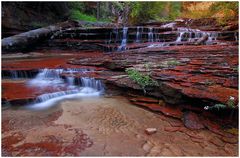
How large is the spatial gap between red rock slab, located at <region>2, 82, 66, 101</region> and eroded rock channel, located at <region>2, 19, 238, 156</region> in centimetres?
2

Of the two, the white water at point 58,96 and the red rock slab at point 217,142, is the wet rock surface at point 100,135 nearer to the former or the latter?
the red rock slab at point 217,142

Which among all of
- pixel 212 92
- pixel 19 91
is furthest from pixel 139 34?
pixel 212 92

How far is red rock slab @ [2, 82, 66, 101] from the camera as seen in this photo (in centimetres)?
534

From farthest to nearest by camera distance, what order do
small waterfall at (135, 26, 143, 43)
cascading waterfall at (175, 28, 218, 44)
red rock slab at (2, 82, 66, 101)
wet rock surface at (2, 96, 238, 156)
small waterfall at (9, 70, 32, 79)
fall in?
small waterfall at (135, 26, 143, 43) → cascading waterfall at (175, 28, 218, 44) → small waterfall at (9, 70, 32, 79) → red rock slab at (2, 82, 66, 101) → wet rock surface at (2, 96, 238, 156)

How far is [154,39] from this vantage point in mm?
12734

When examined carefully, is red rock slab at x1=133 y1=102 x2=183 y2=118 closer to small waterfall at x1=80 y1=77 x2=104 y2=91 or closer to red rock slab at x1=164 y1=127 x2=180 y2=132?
red rock slab at x1=164 y1=127 x2=180 y2=132

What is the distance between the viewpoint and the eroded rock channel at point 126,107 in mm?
3647

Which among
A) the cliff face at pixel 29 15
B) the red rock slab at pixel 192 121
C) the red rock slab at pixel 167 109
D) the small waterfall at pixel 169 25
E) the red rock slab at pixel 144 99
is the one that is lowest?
the red rock slab at pixel 192 121

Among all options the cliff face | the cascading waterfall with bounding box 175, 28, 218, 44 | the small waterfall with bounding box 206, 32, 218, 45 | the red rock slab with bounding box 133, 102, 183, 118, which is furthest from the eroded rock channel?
the cliff face

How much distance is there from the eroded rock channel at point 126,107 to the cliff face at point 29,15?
6840mm

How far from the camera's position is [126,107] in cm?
512

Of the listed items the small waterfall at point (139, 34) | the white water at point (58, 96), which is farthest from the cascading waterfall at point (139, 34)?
the white water at point (58, 96)

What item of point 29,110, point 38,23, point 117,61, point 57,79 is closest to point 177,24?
point 38,23

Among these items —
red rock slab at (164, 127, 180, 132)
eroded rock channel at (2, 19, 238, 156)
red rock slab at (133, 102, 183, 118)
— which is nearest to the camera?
eroded rock channel at (2, 19, 238, 156)
